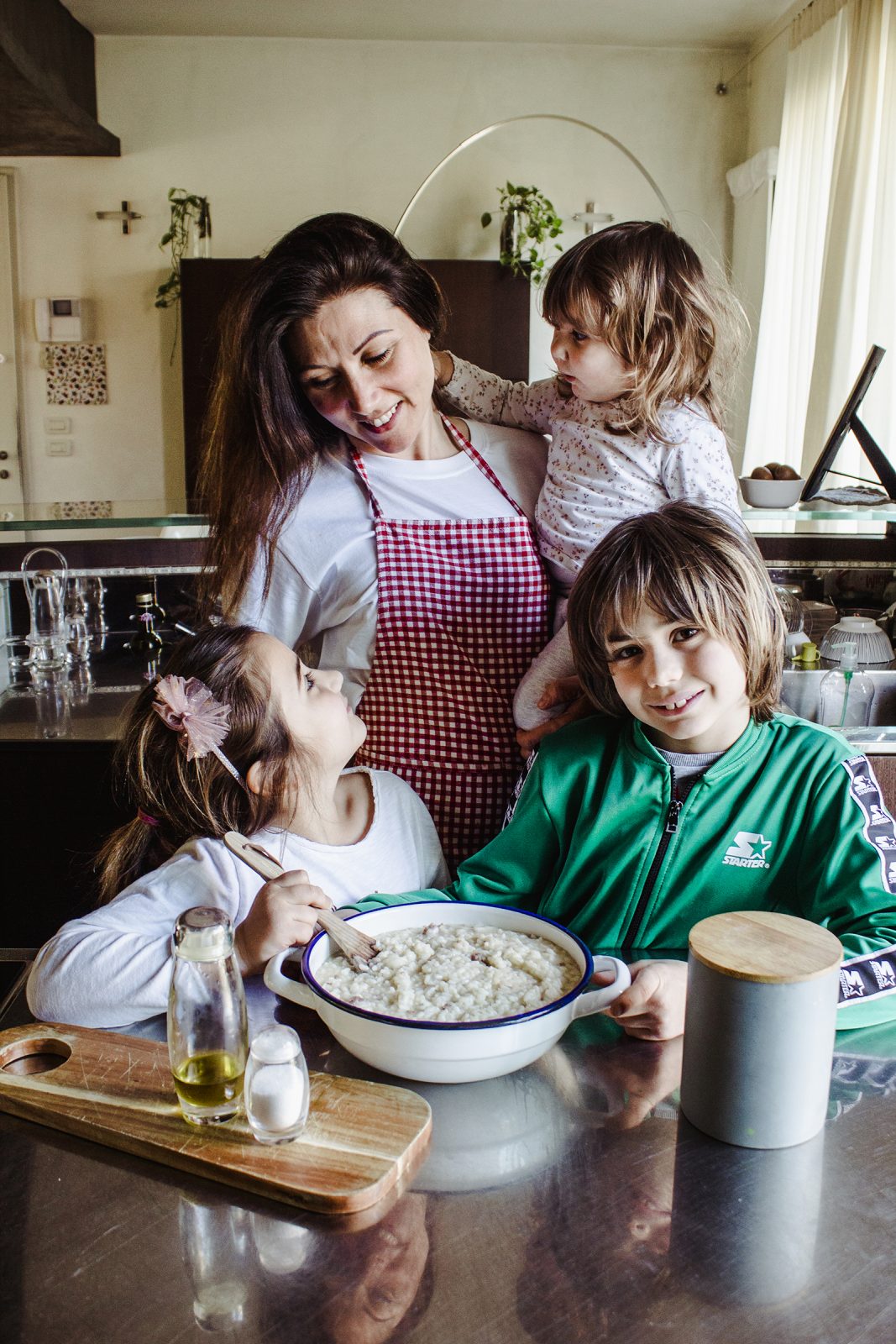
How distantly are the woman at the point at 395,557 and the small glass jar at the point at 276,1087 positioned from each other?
2.34 ft

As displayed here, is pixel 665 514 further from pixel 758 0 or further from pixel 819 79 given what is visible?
pixel 758 0

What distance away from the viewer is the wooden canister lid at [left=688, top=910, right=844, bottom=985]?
2.60 ft

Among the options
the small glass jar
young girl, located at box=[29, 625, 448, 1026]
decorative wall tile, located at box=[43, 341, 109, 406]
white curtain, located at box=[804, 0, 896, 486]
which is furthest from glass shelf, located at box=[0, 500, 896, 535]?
decorative wall tile, located at box=[43, 341, 109, 406]

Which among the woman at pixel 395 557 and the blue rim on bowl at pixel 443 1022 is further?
the woman at pixel 395 557

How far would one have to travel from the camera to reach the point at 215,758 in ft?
4.22

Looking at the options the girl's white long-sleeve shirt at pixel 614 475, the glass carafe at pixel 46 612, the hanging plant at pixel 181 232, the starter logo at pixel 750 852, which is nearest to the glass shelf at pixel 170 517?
the girl's white long-sleeve shirt at pixel 614 475

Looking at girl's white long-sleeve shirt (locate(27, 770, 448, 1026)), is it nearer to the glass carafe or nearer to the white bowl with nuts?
the white bowl with nuts

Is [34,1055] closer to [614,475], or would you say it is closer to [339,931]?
[339,931]

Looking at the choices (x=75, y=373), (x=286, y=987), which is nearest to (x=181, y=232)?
(x=75, y=373)

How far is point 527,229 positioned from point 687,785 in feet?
13.9

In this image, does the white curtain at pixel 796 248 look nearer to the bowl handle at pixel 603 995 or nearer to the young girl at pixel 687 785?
the young girl at pixel 687 785

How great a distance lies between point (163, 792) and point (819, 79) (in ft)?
13.5

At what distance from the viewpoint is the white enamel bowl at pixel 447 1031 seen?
2.83ft

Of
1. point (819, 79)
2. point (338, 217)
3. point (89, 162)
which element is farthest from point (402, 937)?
point (89, 162)
